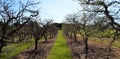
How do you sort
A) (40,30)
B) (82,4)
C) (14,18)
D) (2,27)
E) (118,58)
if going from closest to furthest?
(2,27)
(14,18)
(82,4)
(118,58)
(40,30)

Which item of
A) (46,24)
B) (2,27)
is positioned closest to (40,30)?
(46,24)

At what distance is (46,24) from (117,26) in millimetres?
48615

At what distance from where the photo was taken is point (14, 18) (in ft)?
84.3

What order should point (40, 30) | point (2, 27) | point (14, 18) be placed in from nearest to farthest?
point (2, 27) → point (14, 18) → point (40, 30)

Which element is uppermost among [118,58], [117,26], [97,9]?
[97,9]

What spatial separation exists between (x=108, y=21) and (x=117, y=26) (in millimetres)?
1040

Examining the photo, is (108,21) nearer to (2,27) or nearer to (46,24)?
(2,27)

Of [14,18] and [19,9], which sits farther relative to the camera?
[19,9]

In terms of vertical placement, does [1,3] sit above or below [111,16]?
above

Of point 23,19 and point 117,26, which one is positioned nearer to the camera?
point 117,26

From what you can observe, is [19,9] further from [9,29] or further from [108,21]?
[108,21]

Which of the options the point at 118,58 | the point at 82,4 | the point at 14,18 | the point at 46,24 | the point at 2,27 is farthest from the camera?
the point at 46,24

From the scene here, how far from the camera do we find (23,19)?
2728 cm

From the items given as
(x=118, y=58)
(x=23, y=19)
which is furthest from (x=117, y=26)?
(x=118, y=58)
